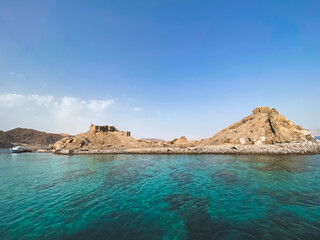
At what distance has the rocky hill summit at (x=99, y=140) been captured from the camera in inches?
3142

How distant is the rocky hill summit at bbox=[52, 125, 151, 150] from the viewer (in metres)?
79.8

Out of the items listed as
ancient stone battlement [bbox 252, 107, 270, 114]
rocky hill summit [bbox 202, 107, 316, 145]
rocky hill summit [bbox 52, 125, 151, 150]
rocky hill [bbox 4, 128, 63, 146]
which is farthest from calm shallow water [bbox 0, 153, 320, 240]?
rocky hill [bbox 4, 128, 63, 146]

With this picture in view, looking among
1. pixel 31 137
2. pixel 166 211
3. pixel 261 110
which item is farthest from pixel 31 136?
pixel 261 110

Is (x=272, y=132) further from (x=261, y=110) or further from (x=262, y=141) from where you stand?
(x=261, y=110)

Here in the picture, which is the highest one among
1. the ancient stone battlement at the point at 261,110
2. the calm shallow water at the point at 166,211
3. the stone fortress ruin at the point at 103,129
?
the ancient stone battlement at the point at 261,110

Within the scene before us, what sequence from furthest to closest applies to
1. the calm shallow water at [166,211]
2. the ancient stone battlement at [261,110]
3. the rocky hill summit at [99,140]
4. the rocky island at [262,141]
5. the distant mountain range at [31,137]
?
the distant mountain range at [31,137], the rocky hill summit at [99,140], the ancient stone battlement at [261,110], the rocky island at [262,141], the calm shallow water at [166,211]

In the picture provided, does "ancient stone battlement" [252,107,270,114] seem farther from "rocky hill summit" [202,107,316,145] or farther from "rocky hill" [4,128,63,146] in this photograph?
"rocky hill" [4,128,63,146]

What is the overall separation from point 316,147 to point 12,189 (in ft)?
240

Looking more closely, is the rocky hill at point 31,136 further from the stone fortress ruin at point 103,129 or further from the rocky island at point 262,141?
the rocky island at point 262,141

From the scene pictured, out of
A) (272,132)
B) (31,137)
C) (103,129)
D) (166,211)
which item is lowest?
(166,211)

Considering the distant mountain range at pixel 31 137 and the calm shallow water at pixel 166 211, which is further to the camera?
the distant mountain range at pixel 31 137

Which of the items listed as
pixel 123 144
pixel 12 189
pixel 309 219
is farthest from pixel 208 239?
pixel 123 144

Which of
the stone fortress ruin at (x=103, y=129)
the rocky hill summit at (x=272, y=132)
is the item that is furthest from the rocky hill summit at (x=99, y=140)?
the rocky hill summit at (x=272, y=132)

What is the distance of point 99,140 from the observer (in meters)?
89.4
